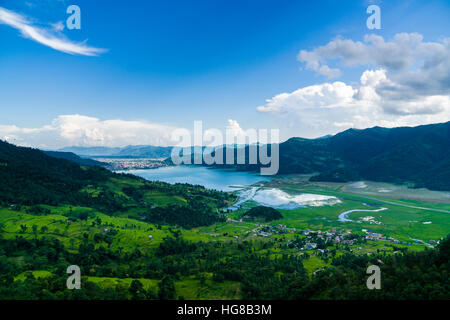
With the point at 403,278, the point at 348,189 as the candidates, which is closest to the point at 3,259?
the point at 403,278

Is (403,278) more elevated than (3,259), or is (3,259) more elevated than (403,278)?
(403,278)

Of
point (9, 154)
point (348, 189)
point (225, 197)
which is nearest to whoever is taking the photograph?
point (9, 154)
